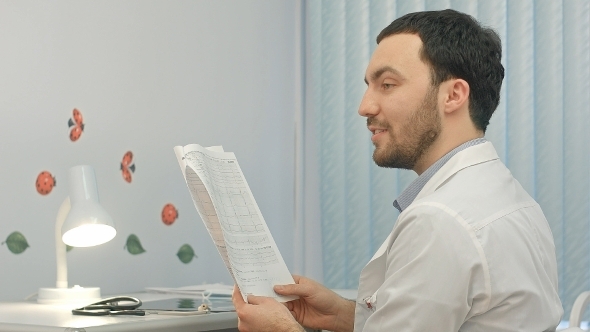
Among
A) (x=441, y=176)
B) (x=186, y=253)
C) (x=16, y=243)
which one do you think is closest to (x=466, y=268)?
(x=441, y=176)

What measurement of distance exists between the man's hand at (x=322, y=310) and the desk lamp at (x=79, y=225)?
50 cm

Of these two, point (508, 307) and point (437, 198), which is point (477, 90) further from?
point (508, 307)

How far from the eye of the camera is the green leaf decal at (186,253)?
2.49 meters

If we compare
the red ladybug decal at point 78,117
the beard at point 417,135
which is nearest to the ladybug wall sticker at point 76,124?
the red ladybug decal at point 78,117

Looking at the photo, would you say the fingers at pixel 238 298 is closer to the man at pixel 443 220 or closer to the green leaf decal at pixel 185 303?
the man at pixel 443 220

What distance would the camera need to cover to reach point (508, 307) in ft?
3.67

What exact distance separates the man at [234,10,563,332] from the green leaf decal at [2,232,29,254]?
0.84 meters

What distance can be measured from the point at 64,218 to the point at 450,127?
957 mm

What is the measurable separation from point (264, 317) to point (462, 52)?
21.9 inches

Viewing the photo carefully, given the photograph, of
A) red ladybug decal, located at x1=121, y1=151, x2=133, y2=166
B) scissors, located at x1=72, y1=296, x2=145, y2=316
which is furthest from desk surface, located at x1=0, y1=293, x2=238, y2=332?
red ladybug decal, located at x1=121, y1=151, x2=133, y2=166

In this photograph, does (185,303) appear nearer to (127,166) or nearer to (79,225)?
(79,225)

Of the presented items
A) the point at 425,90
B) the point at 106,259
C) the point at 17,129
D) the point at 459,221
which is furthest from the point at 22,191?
the point at 459,221

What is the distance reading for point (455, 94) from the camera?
4.40 ft

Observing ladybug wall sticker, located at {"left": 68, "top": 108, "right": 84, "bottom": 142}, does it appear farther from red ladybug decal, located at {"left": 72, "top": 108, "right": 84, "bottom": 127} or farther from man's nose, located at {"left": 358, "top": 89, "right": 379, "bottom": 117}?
man's nose, located at {"left": 358, "top": 89, "right": 379, "bottom": 117}
